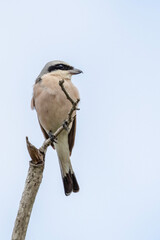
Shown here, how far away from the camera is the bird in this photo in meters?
6.51

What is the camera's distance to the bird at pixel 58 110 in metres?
6.51

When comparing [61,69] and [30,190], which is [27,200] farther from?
[61,69]

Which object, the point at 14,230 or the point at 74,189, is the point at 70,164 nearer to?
the point at 74,189

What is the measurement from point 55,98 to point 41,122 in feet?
1.64

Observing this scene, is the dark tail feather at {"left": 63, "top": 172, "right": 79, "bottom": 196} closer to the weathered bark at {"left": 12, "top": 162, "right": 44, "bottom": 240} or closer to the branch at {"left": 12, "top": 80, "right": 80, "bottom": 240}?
the branch at {"left": 12, "top": 80, "right": 80, "bottom": 240}

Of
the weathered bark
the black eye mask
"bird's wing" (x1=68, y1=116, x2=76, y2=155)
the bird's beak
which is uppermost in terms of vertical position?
the black eye mask

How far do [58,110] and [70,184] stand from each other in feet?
3.71

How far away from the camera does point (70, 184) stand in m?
6.67

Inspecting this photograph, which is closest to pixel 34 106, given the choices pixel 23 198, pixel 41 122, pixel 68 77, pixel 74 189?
pixel 41 122

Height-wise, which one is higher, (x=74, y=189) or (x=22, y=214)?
(x=74, y=189)

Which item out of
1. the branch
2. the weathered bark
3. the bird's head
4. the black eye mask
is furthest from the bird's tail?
the weathered bark

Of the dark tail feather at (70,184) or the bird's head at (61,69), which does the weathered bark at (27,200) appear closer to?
the dark tail feather at (70,184)

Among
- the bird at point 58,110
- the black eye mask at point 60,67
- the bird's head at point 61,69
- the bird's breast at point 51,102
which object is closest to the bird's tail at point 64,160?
the bird at point 58,110

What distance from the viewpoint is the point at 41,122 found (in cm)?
677
